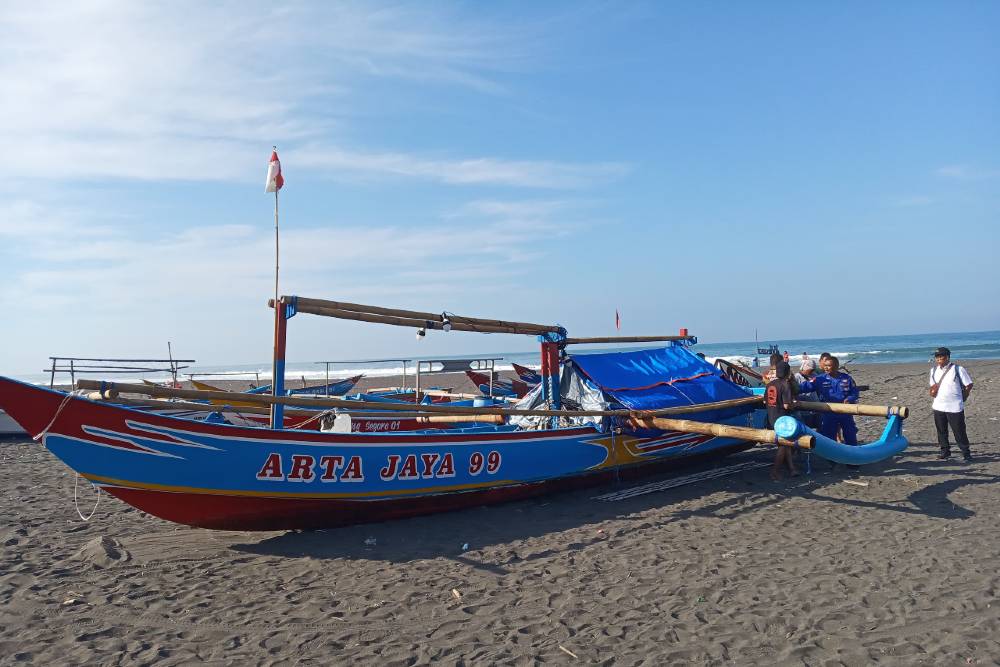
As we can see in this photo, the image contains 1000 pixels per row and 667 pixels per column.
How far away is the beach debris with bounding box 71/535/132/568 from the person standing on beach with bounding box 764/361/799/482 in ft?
25.3

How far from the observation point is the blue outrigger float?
5.51 m

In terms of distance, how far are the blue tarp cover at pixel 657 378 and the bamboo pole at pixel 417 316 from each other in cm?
81

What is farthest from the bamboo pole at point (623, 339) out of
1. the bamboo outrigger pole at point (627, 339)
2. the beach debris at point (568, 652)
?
the beach debris at point (568, 652)

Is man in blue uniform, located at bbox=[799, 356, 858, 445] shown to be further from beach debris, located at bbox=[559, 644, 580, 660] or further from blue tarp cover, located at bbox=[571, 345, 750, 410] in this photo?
beach debris, located at bbox=[559, 644, 580, 660]

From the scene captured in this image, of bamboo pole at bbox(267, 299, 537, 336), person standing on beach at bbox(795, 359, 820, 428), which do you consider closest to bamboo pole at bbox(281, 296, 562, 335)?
bamboo pole at bbox(267, 299, 537, 336)

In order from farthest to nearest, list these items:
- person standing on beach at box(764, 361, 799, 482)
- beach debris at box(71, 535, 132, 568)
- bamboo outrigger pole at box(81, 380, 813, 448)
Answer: person standing on beach at box(764, 361, 799, 482)
beach debris at box(71, 535, 132, 568)
bamboo outrigger pole at box(81, 380, 813, 448)

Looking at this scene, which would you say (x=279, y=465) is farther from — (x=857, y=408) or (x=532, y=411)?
(x=857, y=408)

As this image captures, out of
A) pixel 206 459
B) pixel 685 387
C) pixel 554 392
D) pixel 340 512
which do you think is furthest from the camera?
pixel 685 387

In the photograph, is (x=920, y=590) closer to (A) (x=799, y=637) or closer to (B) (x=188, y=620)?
(A) (x=799, y=637)

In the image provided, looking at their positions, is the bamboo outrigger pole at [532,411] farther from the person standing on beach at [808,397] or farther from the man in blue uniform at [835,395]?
the man in blue uniform at [835,395]

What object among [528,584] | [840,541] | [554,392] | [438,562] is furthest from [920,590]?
[554,392]

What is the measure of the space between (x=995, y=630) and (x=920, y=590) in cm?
68

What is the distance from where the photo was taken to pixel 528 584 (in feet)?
17.3

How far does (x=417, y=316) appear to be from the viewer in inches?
318
